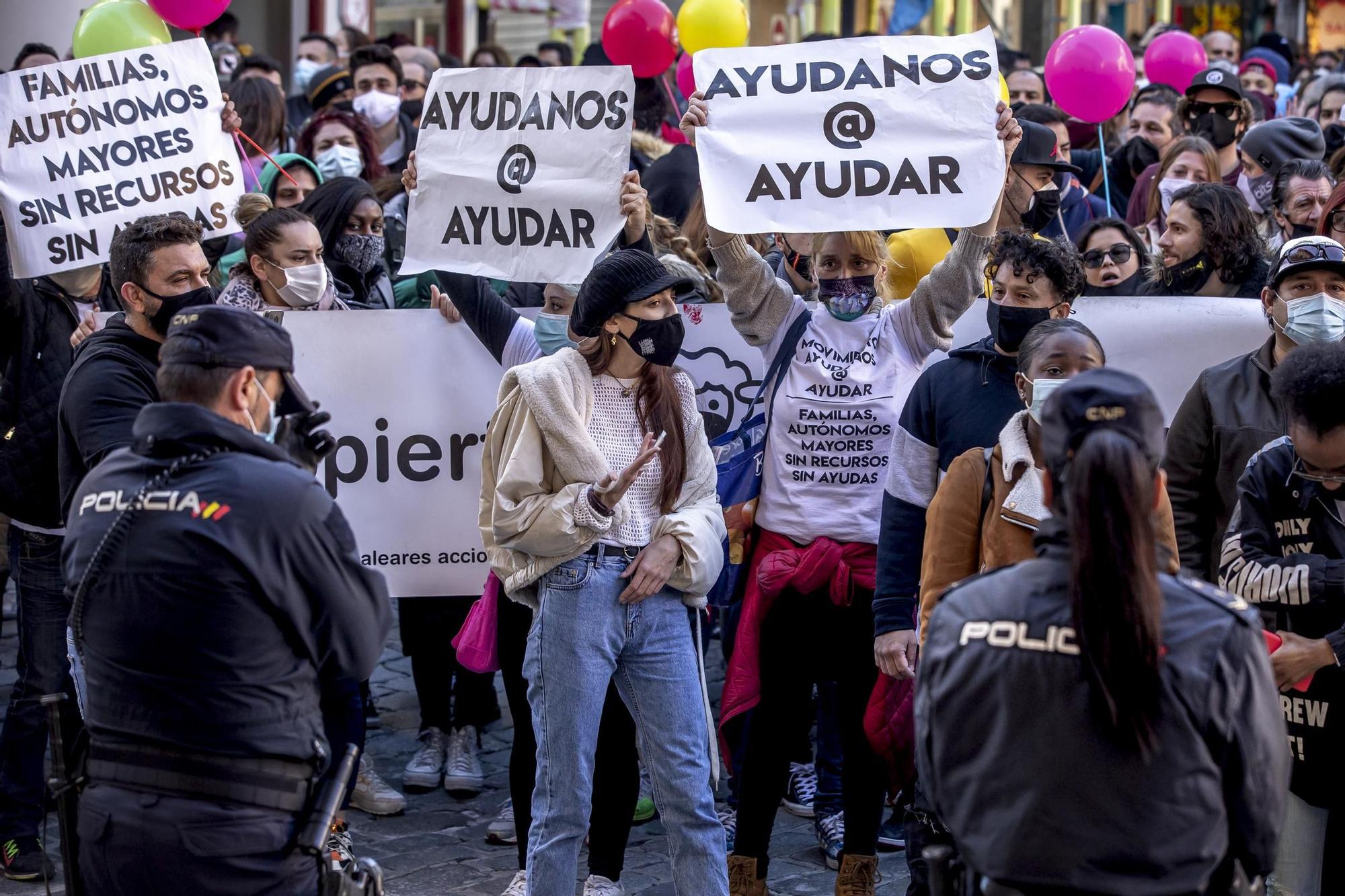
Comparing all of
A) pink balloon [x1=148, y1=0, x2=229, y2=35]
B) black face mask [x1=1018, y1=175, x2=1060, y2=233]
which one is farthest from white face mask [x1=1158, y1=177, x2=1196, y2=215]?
pink balloon [x1=148, y1=0, x2=229, y2=35]

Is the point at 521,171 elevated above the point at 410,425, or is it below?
above

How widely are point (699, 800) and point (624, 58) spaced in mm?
4658

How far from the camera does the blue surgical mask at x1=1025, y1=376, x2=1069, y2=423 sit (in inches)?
158

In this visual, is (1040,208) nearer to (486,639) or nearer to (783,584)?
(783,584)

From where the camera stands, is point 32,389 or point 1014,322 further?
point 32,389

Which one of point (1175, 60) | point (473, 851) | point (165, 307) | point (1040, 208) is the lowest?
point (473, 851)

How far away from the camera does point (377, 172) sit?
856cm

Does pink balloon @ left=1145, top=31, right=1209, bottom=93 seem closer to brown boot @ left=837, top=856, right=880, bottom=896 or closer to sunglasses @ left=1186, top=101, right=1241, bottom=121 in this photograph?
sunglasses @ left=1186, top=101, right=1241, bottom=121

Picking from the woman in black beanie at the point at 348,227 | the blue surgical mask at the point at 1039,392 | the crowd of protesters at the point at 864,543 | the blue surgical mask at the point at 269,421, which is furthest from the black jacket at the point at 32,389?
the blue surgical mask at the point at 1039,392

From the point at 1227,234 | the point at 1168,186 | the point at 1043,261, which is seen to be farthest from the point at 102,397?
the point at 1168,186

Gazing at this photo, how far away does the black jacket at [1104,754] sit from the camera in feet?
9.11

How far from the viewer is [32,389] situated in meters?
5.60

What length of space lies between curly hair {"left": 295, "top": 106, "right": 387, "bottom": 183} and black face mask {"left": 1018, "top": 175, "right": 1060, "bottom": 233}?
348cm

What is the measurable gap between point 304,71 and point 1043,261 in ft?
32.4
